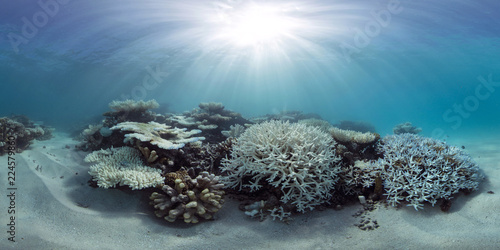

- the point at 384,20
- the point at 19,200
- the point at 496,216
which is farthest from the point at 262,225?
the point at 384,20

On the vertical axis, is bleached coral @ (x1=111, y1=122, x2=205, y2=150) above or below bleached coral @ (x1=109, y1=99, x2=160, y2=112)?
below

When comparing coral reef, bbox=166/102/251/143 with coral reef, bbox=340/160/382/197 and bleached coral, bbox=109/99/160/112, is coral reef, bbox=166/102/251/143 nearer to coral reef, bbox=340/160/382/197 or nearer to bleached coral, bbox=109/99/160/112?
bleached coral, bbox=109/99/160/112

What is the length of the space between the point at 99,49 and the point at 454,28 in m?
36.7

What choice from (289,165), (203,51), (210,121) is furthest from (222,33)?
(289,165)

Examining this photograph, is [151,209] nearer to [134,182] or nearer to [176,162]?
[134,182]

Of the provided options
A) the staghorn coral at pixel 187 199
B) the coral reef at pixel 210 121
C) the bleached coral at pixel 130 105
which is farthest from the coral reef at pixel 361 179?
the bleached coral at pixel 130 105

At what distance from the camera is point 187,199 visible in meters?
3.83

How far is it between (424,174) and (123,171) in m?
5.57

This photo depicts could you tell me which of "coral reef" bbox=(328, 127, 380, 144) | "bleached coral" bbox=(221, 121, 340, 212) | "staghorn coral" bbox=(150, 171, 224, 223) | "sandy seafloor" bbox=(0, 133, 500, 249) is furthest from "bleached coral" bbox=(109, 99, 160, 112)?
"coral reef" bbox=(328, 127, 380, 144)

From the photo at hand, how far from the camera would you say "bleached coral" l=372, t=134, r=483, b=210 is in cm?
398

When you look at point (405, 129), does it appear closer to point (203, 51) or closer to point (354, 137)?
point (354, 137)

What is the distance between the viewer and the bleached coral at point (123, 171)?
392 cm

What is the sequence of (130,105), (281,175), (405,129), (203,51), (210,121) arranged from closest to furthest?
(281,175) < (130,105) < (210,121) < (405,129) < (203,51)

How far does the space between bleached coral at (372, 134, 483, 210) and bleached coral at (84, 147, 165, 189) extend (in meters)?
4.32
